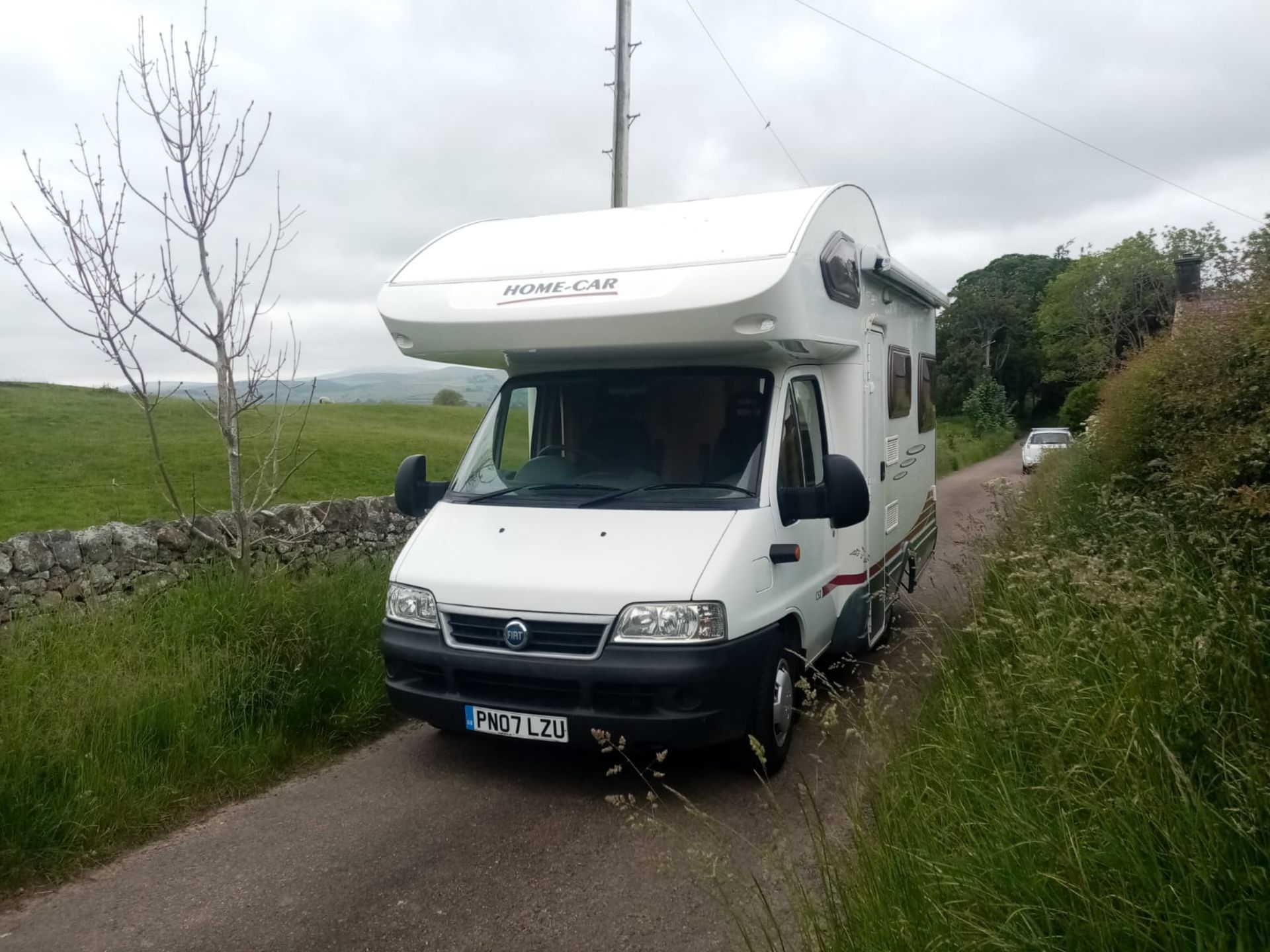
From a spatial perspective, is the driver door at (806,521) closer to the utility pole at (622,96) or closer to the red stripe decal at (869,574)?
the red stripe decal at (869,574)

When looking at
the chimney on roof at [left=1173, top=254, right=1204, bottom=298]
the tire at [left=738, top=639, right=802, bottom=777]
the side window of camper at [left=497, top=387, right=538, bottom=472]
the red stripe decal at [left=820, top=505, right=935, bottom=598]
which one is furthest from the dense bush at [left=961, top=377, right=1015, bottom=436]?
the tire at [left=738, top=639, right=802, bottom=777]

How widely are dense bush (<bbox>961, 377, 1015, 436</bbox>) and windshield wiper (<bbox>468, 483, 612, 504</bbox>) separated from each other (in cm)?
4435

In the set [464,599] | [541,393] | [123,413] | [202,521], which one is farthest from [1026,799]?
[123,413]

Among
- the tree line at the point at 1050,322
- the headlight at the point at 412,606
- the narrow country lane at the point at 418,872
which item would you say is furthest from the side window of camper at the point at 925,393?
the tree line at the point at 1050,322

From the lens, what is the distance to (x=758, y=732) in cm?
482

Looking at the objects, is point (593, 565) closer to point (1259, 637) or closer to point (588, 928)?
point (588, 928)

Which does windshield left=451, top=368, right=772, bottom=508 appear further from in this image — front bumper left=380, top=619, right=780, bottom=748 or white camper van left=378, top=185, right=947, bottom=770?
front bumper left=380, top=619, right=780, bottom=748

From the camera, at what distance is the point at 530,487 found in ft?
18.1

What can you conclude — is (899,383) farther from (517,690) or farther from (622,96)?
(622,96)

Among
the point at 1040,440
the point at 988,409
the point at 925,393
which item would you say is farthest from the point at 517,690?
the point at 988,409

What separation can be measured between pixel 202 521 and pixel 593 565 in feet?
13.2

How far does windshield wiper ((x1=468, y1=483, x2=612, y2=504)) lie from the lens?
17.8 feet

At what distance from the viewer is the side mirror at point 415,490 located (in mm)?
6027

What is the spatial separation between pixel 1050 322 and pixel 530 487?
57.8m
